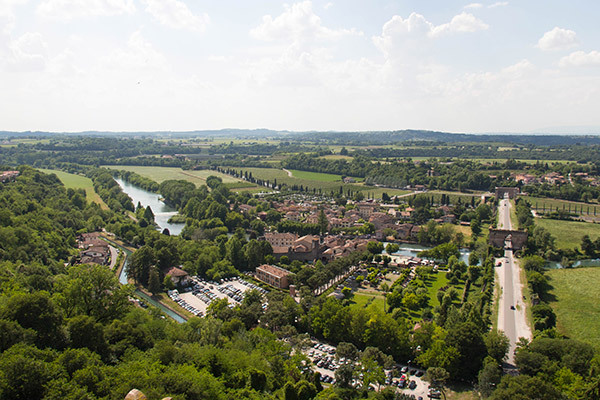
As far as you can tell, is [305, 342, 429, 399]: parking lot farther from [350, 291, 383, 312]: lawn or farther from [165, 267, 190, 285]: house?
[165, 267, 190, 285]: house

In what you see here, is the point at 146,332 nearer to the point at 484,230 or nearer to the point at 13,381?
the point at 13,381

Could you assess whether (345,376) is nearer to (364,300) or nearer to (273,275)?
(364,300)

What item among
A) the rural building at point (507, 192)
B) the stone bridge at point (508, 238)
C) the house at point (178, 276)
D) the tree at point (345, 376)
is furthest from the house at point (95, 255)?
the rural building at point (507, 192)

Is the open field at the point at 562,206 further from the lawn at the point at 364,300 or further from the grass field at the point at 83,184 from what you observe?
the grass field at the point at 83,184

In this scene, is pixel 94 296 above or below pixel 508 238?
above

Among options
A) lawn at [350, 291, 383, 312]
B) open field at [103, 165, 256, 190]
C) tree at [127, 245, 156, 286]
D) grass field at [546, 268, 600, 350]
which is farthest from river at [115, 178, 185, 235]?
grass field at [546, 268, 600, 350]

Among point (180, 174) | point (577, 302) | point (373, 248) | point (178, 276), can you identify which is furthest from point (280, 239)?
point (180, 174)
